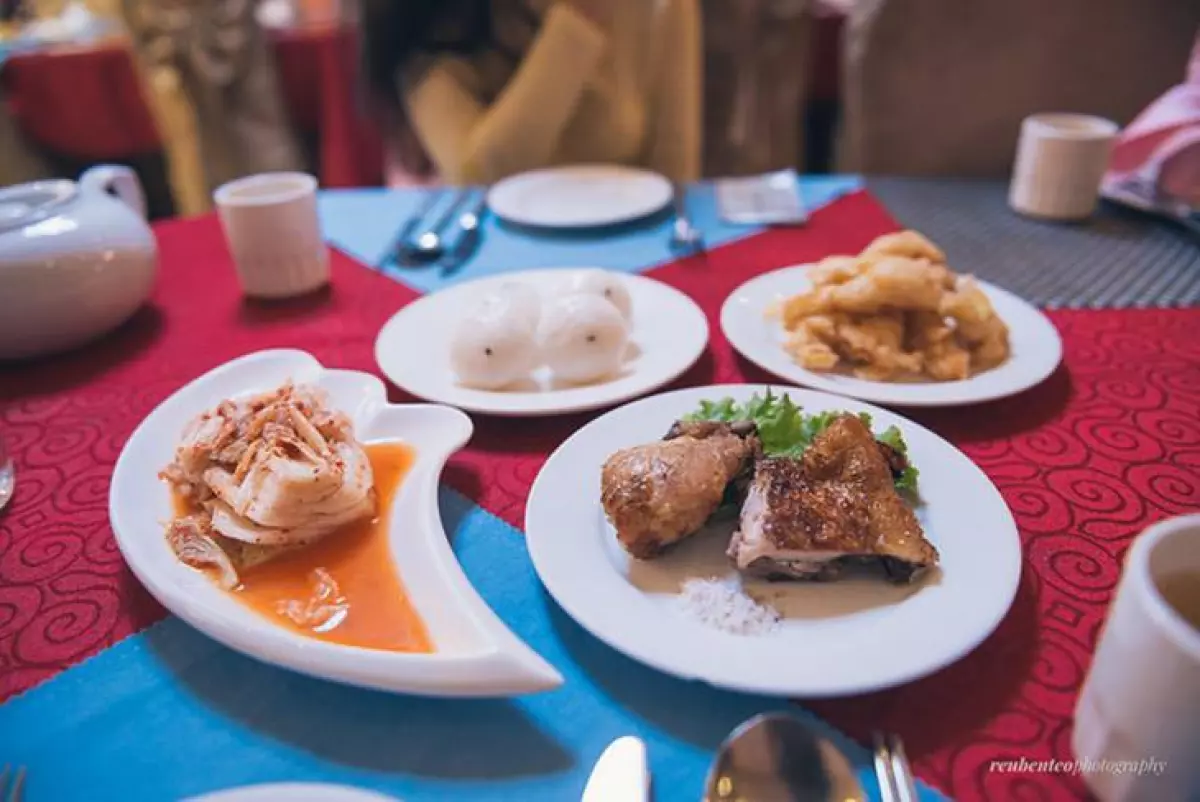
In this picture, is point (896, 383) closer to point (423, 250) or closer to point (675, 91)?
point (423, 250)

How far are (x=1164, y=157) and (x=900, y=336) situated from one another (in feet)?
2.94

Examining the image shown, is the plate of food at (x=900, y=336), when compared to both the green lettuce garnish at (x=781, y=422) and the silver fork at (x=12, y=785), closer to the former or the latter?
the green lettuce garnish at (x=781, y=422)

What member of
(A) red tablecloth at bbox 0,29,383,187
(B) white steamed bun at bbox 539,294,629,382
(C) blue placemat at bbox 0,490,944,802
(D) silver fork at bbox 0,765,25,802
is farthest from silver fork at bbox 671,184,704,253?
(A) red tablecloth at bbox 0,29,383,187

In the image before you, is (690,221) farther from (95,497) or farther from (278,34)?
(278,34)

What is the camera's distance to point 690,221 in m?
1.62

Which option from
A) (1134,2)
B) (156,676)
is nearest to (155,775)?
(156,676)

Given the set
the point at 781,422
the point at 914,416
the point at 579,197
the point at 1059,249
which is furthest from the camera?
the point at 579,197

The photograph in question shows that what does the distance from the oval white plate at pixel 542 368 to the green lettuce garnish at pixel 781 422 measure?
138 millimetres

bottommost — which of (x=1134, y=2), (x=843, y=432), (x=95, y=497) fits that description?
(x=95, y=497)

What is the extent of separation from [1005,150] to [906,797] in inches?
77.6

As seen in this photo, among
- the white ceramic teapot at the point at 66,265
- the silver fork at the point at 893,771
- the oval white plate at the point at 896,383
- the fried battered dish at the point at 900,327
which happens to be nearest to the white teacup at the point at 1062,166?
the oval white plate at the point at 896,383

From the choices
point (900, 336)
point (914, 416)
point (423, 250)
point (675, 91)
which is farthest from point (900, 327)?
point (675, 91)

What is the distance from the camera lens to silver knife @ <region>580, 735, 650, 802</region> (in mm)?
520

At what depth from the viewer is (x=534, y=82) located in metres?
2.07
